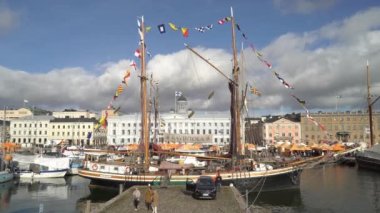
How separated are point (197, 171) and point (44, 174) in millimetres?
30868

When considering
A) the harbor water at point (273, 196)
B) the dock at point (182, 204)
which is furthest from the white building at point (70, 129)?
the dock at point (182, 204)

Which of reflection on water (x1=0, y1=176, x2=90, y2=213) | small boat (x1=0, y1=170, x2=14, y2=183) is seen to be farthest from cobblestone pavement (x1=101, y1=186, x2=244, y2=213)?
small boat (x1=0, y1=170, x2=14, y2=183)

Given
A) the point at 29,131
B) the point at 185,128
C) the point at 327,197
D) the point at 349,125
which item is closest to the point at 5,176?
the point at 327,197

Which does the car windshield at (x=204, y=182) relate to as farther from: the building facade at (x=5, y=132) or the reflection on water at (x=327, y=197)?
the building facade at (x=5, y=132)

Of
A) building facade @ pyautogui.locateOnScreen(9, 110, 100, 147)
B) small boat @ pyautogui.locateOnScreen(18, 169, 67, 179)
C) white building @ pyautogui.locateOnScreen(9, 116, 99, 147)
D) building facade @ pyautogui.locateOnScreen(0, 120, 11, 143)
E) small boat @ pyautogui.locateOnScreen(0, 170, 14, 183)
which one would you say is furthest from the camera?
white building @ pyautogui.locateOnScreen(9, 116, 99, 147)

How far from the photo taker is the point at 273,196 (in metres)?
42.7

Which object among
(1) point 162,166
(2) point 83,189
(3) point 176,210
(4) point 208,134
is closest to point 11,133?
(4) point 208,134

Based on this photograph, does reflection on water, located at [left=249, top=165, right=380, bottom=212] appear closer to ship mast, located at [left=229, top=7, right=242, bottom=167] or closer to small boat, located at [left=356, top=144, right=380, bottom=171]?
ship mast, located at [left=229, top=7, right=242, bottom=167]

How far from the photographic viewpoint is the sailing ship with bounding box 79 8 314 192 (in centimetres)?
4231

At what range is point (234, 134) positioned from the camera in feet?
149

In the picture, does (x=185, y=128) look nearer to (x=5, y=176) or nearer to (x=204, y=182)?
(x=5, y=176)

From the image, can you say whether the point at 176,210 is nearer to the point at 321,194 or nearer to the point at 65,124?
the point at 321,194

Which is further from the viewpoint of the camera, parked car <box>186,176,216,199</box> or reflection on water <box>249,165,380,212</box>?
reflection on water <box>249,165,380,212</box>

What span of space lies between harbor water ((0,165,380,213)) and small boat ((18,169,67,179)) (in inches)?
114
